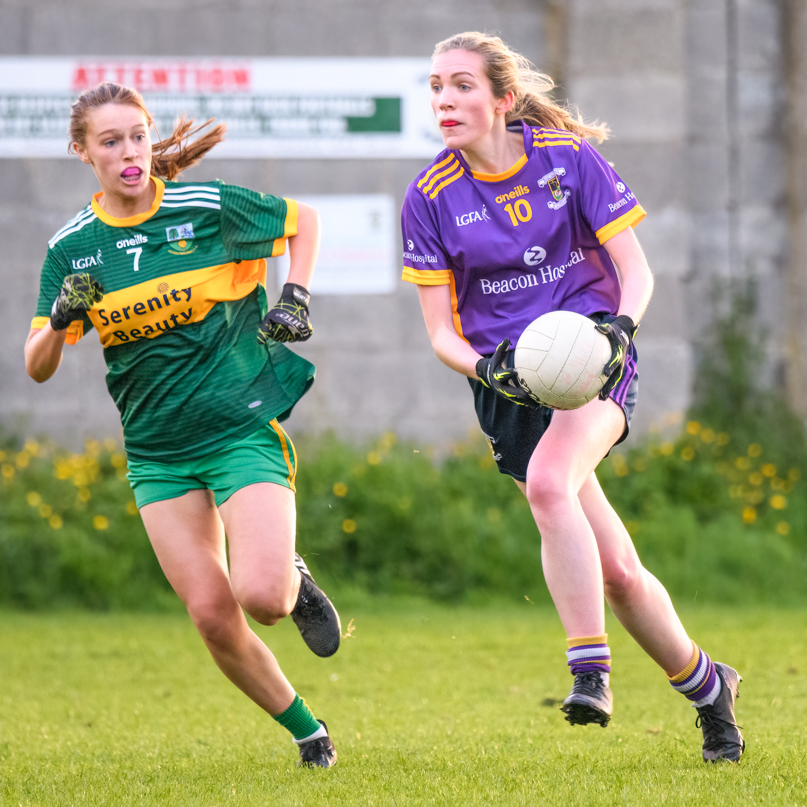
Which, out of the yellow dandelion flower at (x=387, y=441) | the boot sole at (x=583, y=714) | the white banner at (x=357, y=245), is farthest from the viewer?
the white banner at (x=357, y=245)

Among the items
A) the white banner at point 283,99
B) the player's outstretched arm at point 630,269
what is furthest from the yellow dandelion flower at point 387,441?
the player's outstretched arm at point 630,269

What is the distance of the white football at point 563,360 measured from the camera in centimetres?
339

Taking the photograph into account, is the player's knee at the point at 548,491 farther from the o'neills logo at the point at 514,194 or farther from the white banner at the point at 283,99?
the white banner at the point at 283,99

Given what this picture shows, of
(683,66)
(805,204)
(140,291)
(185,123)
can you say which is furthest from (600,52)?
(140,291)

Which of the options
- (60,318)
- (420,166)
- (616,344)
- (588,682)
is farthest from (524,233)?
(420,166)

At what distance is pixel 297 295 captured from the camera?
3.94 meters

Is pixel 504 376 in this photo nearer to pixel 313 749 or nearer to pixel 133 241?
pixel 133 241

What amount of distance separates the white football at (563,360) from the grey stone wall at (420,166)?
6245 mm

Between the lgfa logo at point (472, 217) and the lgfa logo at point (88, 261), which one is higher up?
the lgfa logo at point (472, 217)

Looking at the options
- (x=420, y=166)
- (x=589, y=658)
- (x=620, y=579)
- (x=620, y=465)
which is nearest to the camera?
(x=589, y=658)

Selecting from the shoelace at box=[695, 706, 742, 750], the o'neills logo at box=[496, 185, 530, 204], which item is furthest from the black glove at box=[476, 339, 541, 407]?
the shoelace at box=[695, 706, 742, 750]

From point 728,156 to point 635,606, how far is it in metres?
7.11

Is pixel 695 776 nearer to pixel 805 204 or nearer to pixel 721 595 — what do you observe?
pixel 721 595

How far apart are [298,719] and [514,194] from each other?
2011 millimetres
